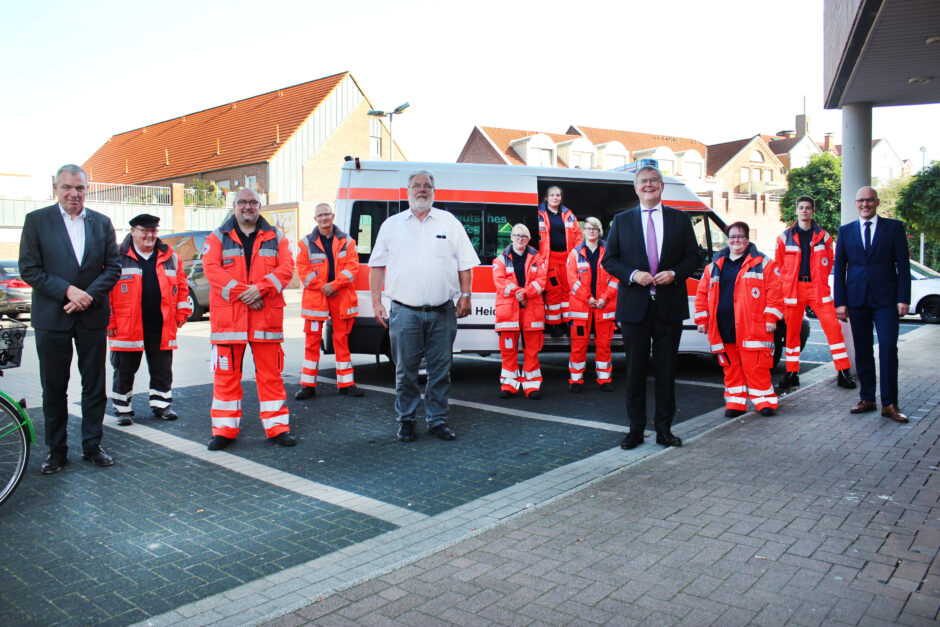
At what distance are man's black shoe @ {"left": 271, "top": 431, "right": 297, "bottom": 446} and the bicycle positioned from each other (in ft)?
6.04

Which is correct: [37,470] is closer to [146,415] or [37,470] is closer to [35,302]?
[35,302]

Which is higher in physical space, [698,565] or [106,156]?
[106,156]

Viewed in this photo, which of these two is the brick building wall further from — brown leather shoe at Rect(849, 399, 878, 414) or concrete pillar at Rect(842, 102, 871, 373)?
brown leather shoe at Rect(849, 399, 878, 414)

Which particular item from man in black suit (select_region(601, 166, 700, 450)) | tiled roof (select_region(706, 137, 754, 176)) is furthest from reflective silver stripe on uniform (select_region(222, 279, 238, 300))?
tiled roof (select_region(706, 137, 754, 176))

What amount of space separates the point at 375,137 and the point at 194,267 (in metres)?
29.4

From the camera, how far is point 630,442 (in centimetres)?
571

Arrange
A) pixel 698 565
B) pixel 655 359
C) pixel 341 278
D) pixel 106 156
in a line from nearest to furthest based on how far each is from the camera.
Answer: pixel 698 565
pixel 655 359
pixel 341 278
pixel 106 156

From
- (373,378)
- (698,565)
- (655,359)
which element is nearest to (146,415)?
(373,378)

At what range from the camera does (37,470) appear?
5.31 metres

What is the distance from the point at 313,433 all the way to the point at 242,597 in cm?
319

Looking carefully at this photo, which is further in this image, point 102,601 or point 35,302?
point 35,302

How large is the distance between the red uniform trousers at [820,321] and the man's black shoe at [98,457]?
696cm

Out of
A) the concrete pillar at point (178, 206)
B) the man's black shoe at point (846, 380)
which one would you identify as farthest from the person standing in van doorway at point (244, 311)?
the concrete pillar at point (178, 206)

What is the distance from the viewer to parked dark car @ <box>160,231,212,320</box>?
1802 centimetres
